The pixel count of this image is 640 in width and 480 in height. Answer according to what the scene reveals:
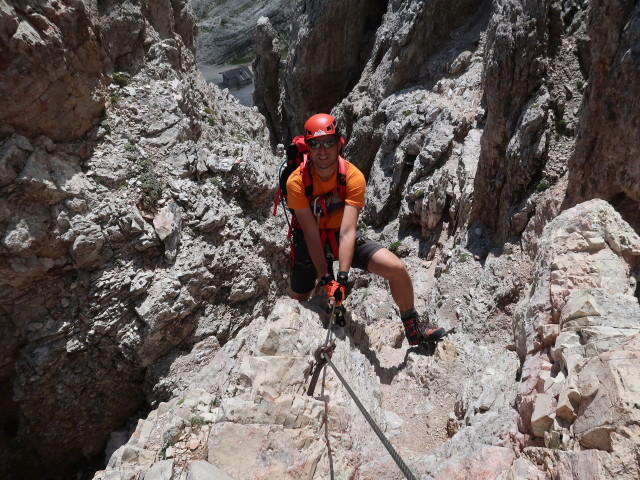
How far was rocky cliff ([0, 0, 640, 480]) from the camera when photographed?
12.4 feet

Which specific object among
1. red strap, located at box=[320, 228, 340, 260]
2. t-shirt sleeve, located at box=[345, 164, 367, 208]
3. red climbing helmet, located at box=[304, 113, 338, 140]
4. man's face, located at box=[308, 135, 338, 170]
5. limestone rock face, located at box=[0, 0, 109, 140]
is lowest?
red strap, located at box=[320, 228, 340, 260]

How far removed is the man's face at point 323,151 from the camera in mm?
5594

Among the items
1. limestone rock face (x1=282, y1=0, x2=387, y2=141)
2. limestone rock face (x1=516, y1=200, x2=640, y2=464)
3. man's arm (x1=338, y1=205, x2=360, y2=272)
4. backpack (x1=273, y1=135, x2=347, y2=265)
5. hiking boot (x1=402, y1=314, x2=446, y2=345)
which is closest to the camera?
limestone rock face (x1=516, y1=200, x2=640, y2=464)

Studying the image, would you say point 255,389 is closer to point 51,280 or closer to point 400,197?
point 51,280

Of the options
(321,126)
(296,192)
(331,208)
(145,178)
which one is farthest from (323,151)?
(145,178)

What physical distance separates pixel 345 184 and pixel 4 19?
21.9 ft

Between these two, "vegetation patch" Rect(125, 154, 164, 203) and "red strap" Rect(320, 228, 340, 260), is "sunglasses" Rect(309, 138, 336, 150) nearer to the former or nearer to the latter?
"red strap" Rect(320, 228, 340, 260)

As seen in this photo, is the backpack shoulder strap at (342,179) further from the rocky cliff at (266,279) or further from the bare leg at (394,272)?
the rocky cliff at (266,279)

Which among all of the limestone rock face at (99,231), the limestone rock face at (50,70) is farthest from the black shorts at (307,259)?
the limestone rock face at (50,70)

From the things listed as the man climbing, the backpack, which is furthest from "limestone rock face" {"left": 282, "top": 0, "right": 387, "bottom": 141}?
the man climbing

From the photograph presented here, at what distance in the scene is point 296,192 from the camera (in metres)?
5.84

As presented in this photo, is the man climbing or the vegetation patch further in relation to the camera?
the vegetation patch

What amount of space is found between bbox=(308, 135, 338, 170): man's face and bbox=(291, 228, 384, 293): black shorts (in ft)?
3.91

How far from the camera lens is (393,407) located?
19.7 feet
